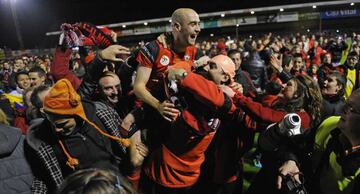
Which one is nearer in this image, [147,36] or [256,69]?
[256,69]

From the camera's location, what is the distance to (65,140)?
2.41 meters

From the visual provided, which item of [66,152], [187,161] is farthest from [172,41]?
[66,152]

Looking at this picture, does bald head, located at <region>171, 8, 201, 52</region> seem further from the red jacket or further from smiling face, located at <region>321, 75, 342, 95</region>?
A: smiling face, located at <region>321, 75, 342, 95</region>

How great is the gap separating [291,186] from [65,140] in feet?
5.29

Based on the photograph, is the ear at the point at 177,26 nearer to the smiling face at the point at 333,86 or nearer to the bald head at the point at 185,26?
the bald head at the point at 185,26

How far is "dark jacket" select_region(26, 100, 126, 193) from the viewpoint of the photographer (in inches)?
92.6

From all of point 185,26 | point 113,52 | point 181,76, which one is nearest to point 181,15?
point 185,26

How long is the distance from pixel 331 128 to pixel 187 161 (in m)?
1.10

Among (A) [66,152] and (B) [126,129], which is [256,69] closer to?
(B) [126,129]

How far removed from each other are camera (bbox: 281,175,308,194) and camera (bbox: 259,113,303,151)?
0.23 m

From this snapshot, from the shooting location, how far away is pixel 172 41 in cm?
305

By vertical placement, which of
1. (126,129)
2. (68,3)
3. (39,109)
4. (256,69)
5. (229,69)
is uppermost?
(68,3)

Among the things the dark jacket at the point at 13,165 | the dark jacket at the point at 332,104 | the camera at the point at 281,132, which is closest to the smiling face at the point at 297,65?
the dark jacket at the point at 332,104

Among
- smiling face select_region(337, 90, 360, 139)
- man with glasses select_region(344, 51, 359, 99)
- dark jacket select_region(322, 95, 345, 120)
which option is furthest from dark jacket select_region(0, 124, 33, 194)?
man with glasses select_region(344, 51, 359, 99)
